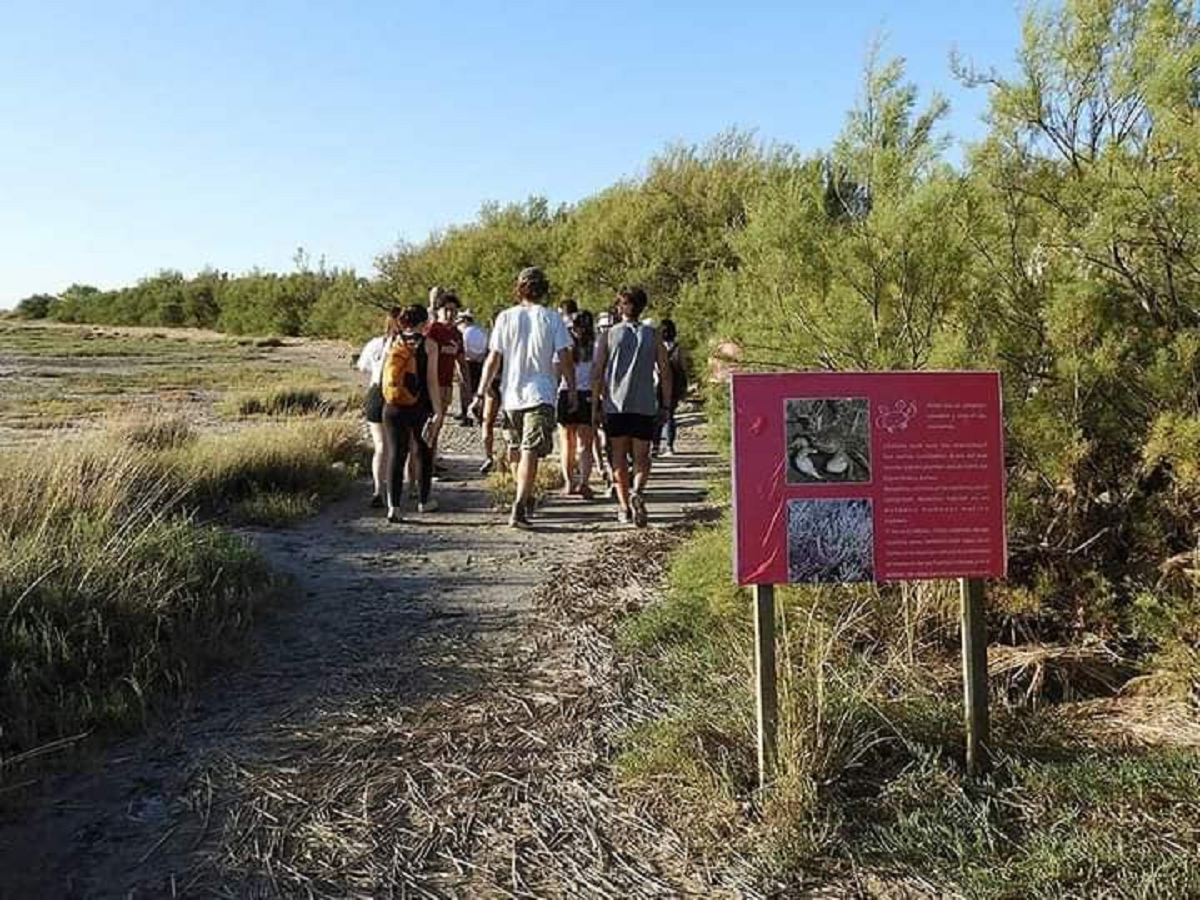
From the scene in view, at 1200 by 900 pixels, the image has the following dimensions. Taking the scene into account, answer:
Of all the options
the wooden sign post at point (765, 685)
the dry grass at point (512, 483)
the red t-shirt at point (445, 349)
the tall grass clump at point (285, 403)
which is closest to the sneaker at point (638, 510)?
the dry grass at point (512, 483)

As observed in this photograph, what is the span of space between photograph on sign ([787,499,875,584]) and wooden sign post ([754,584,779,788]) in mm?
143

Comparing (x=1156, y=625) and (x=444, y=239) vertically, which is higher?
(x=444, y=239)

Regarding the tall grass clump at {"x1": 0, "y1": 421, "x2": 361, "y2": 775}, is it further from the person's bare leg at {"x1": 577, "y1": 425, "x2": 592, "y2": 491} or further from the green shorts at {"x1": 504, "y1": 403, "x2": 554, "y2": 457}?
the person's bare leg at {"x1": 577, "y1": 425, "x2": 592, "y2": 491}

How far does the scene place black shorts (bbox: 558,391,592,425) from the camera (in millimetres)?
9430

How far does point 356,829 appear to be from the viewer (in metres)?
3.62

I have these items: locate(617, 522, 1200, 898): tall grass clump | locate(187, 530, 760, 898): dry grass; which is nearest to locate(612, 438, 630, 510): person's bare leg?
locate(187, 530, 760, 898): dry grass

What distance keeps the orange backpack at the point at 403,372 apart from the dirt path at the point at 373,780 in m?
2.34

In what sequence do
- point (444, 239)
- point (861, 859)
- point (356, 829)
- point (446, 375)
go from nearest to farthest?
point (861, 859)
point (356, 829)
point (446, 375)
point (444, 239)

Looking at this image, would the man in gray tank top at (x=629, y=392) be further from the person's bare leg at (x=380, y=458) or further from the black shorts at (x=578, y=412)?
the person's bare leg at (x=380, y=458)

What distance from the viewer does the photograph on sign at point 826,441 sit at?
3.70 m

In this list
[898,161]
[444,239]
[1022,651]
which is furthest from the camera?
[444,239]

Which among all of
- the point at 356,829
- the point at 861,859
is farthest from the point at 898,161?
the point at 356,829

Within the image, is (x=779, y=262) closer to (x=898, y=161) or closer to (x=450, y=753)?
(x=898, y=161)

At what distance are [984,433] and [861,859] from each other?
57.1 inches
